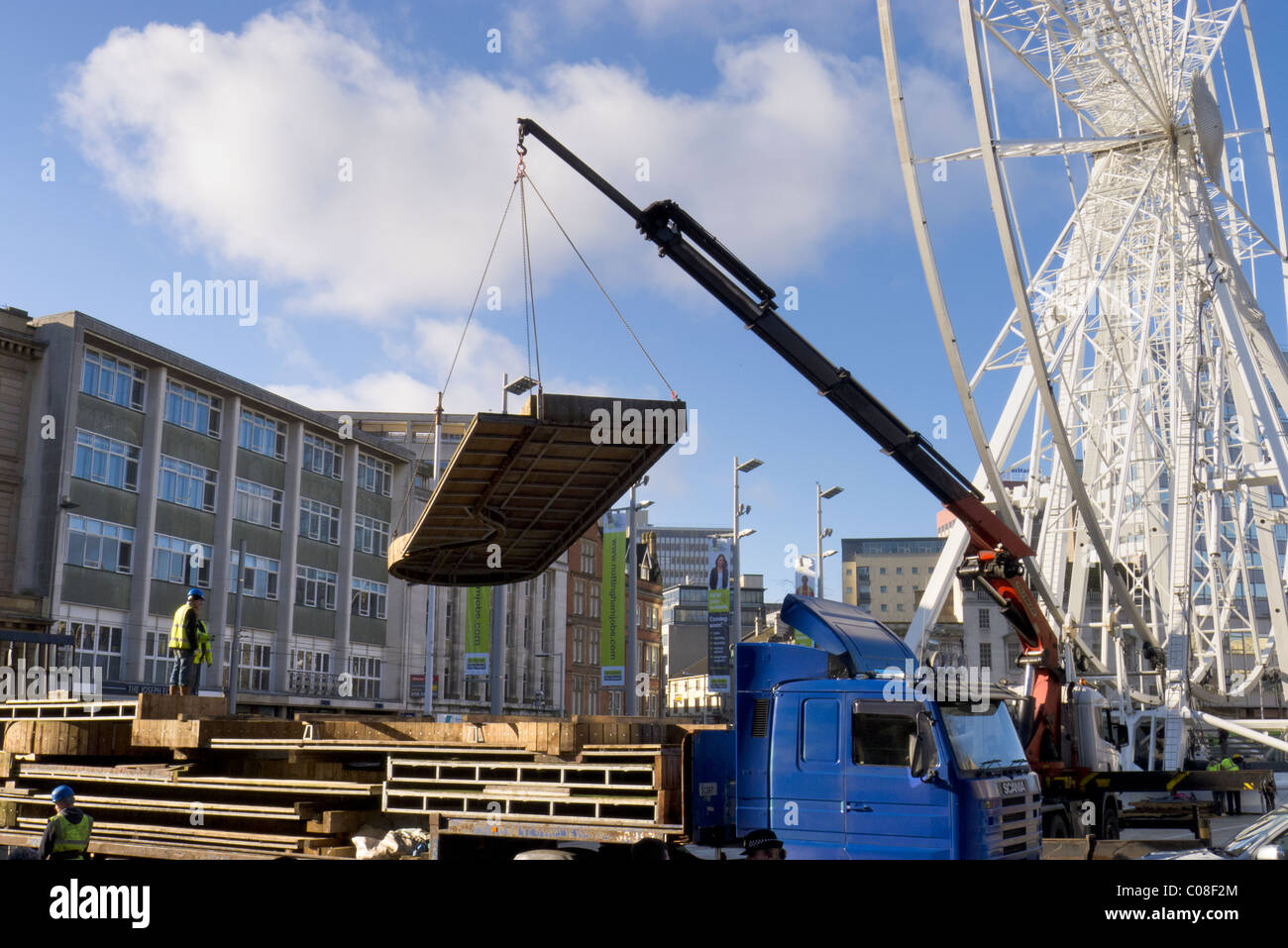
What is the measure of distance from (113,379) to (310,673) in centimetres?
1841

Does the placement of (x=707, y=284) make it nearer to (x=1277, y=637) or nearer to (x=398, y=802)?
(x=398, y=802)

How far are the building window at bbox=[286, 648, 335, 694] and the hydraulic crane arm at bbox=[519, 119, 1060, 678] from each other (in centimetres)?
4050

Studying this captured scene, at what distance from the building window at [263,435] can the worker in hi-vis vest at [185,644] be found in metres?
38.6

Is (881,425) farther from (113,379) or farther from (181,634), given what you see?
(113,379)

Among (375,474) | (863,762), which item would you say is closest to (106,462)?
(375,474)

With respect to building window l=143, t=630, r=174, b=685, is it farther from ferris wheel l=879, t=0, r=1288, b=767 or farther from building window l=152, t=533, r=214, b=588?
ferris wheel l=879, t=0, r=1288, b=767

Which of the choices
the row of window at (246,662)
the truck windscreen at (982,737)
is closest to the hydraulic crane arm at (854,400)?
the truck windscreen at (982,737)

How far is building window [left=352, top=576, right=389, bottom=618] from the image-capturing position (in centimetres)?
6138

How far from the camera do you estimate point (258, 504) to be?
177 feet

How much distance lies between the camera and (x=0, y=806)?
14086mm

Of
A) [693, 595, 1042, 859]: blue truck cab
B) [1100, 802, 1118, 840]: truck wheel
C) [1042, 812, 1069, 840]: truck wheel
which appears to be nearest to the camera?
[693, 595, 1042, 859]: blue truck cab

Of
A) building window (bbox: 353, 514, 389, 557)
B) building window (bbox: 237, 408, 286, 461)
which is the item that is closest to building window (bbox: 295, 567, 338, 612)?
building window (bbox: 353, 514, 389, 557)
